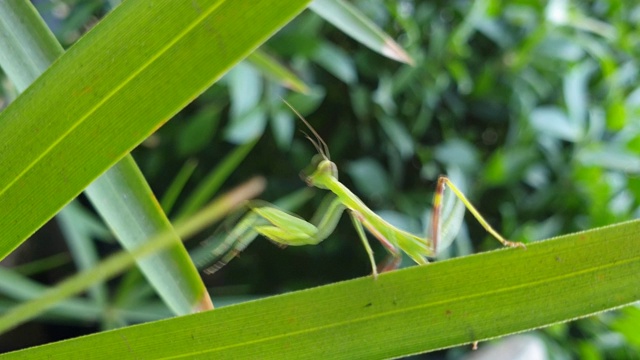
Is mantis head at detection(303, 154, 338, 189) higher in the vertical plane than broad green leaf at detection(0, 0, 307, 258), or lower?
higher

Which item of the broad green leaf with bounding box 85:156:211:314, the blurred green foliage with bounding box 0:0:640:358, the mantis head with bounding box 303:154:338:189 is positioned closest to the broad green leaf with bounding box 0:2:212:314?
the broad green leaf with bounding box 85:156:211:314

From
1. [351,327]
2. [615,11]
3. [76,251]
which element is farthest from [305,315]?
[615,11]

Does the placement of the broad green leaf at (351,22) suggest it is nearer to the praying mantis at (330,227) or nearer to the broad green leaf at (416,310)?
the praying mantis at (330,227)

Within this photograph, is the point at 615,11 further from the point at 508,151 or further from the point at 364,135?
the point at 364,135

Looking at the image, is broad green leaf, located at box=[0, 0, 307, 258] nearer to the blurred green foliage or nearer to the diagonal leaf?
the diagonal leaf

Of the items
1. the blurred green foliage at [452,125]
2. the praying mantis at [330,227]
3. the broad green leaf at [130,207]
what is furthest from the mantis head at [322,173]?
the blurred green foliage at [452,125]

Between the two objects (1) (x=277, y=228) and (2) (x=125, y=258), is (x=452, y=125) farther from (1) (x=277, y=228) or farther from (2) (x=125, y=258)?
(2) (x=125, y=258)

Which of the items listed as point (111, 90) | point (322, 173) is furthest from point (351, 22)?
point (111, 90)
